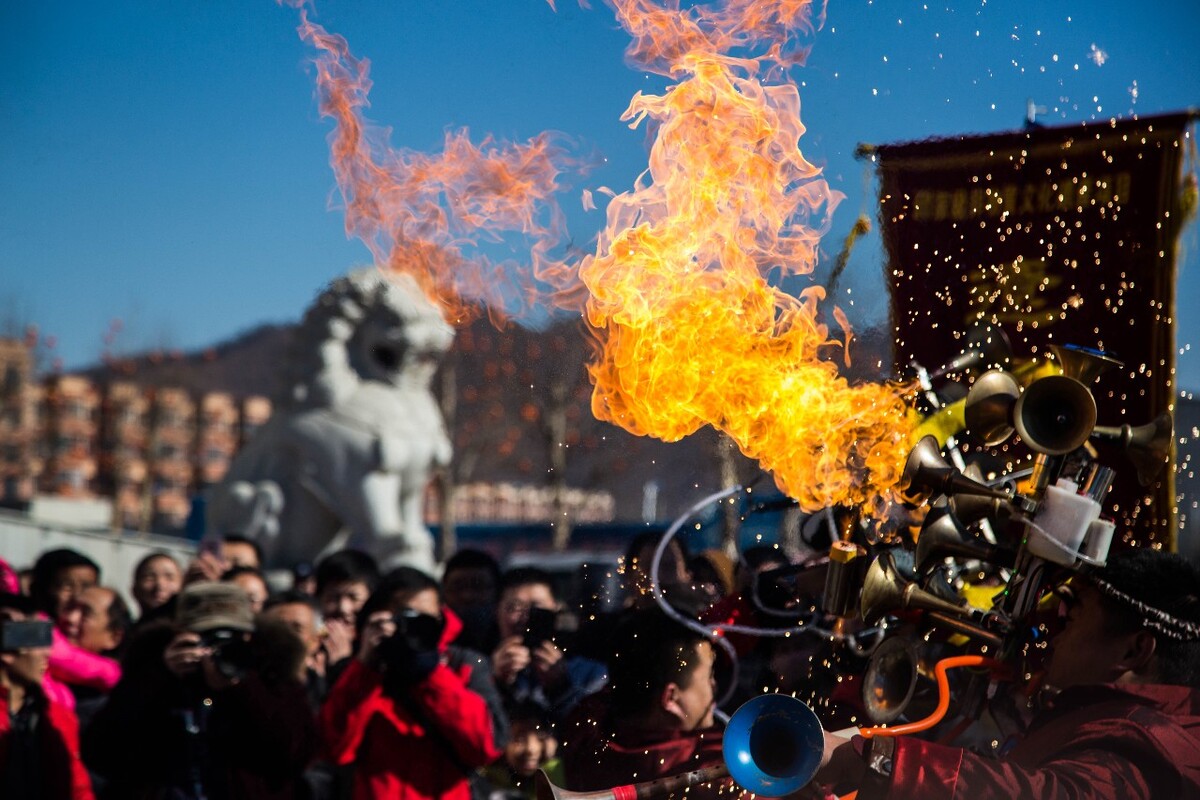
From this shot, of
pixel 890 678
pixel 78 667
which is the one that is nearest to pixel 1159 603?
pixel 890 678

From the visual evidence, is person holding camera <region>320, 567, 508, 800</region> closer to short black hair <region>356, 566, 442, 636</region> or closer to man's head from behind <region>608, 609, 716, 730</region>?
short black hair <region>356, 566, 442, 636</region>

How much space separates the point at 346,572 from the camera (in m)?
4.04

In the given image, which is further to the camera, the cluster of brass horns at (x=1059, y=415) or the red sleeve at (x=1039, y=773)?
the cluster of brass horns at (x=1059, y=415)

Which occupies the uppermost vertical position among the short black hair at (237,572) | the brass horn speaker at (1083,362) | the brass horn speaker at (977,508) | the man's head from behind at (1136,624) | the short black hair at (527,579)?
the brass horn speaker at (1083,362)

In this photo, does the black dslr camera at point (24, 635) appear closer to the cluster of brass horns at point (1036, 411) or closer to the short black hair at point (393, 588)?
the short black hair at point (393, 588)

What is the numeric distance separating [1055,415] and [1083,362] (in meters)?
0.20

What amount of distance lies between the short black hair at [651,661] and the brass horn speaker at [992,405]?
3.80 ft

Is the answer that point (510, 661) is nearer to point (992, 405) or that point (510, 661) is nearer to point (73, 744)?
point (73, 744)

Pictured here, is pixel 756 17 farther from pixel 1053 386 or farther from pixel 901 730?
pixel 901 730

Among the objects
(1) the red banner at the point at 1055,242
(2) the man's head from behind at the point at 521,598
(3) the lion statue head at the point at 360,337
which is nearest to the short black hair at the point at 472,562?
(2) the man's head from behind at the point at 521,598

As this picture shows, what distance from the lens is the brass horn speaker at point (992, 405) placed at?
2.08 m

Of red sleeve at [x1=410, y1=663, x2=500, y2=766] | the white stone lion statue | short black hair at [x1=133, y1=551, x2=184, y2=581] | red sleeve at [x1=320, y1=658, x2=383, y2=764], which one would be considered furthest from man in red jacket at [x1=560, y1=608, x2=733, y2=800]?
the white stone lion statue

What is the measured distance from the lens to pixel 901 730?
2041 millimetres

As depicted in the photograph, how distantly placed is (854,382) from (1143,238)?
1.12m
